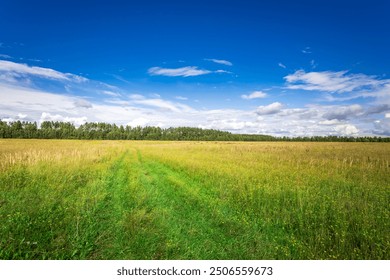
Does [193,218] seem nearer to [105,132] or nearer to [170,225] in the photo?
[170,225]

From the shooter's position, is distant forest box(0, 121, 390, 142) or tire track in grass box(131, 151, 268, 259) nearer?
tire track in grass box(131, 151, 268, 259)

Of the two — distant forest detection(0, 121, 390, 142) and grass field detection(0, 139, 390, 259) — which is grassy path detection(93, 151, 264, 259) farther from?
distant forest detection(0, 121, 390, 142)

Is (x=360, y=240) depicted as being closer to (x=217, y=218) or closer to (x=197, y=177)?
(x=217, y=218)

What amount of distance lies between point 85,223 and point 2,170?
24.2 ft

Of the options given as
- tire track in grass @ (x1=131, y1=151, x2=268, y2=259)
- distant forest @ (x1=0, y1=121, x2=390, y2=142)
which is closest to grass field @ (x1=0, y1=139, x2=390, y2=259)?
tire track in grass @ (x1=131, y1=151, x2=268, y2=259)

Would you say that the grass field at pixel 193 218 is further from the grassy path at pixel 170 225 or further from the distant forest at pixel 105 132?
the distant forest at pixel 105 132

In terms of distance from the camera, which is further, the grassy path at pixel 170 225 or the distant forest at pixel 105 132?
the distant forest at pixel 105 132

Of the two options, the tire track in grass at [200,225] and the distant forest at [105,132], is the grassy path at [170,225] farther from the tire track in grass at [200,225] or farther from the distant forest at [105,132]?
the distant forest at [105,132]

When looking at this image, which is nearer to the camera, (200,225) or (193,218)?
(200,225)

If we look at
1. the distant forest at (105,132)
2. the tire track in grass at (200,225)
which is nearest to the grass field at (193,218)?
the tire track in grass at (200,225)

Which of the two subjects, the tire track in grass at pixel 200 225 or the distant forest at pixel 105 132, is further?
the distant forest at pixel 105 132

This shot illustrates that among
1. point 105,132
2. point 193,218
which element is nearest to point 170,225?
point 193,218

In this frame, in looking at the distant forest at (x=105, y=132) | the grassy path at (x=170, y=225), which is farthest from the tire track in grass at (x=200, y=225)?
the distant forest at (x=105, y=132)

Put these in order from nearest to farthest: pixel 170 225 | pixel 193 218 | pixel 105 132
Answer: pixel 170 225 < pixel 193 218 < pixel 105 132
